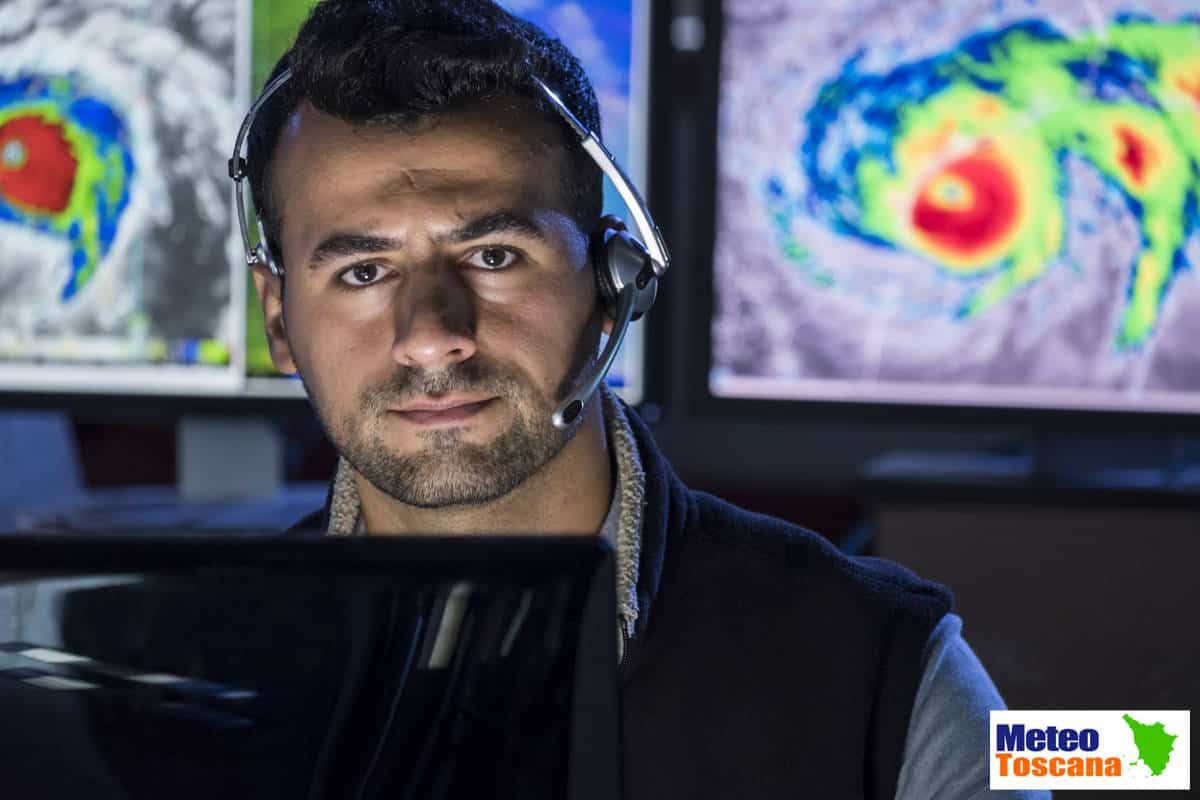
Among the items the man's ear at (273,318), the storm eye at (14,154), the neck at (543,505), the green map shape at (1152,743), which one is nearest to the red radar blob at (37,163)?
the storm eye at (14,154)

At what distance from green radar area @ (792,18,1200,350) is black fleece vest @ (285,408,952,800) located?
0.46 metres

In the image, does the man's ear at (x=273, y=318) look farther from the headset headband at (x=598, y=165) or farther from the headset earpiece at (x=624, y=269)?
the headset earpiece at (x=624, y=269)

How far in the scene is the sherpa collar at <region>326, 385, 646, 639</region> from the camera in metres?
0.79

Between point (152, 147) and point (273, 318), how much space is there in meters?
0.49

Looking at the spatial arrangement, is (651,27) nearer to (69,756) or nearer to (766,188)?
(766,188)

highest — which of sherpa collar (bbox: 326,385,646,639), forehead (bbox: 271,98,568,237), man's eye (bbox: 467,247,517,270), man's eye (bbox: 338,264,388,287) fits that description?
forehead (bbox: 271,98,568,237)

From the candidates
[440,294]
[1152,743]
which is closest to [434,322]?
[440,294]

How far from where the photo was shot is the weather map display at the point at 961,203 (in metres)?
1.19

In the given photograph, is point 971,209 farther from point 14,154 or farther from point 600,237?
point 14,154

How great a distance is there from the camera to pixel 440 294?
2.62 ft

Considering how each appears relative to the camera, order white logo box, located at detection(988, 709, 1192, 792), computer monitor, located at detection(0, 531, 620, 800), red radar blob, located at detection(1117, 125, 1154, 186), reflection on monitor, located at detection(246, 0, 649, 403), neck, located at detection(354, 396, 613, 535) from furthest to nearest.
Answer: reflection on monitor, located at detection(246, 0, 649, 403)
red radar blob, located at detection(1117, 125, 1154, 186)
neck, located at detection(354, 396, 613, 535)
white logo box, located at detection(988, 709, 1192, 792)
computer monitor, located at detection(0, 531, 620, 800)

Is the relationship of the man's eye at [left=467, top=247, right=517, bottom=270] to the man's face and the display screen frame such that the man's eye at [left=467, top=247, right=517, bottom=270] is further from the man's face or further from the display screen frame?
the display screen frame

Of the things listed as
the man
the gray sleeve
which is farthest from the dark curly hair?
the gray sleeve

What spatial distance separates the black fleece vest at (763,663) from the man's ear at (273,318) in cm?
26
